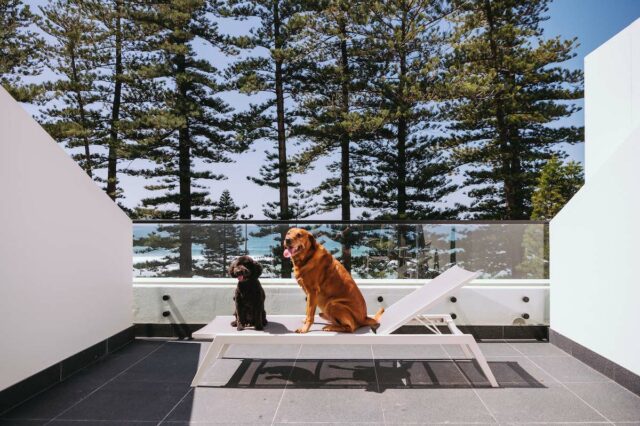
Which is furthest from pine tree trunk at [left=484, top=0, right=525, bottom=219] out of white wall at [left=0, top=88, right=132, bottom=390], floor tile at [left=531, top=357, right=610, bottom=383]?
white wall at [left=0, top=88, right=132, bottom=390]

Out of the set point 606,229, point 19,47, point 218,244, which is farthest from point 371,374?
point 19,47

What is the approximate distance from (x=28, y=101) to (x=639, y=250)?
1573cm

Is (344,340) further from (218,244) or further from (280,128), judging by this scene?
(280,128)

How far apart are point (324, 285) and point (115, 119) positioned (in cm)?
1293

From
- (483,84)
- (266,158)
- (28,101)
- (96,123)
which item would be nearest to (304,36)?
(266,158)

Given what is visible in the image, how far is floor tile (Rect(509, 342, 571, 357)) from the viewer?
3601 millimetres

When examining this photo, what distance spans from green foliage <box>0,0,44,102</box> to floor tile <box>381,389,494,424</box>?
48.5ft

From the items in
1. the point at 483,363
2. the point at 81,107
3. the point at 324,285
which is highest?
the point at 81,107

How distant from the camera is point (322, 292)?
121 inches

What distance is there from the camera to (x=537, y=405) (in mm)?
2592

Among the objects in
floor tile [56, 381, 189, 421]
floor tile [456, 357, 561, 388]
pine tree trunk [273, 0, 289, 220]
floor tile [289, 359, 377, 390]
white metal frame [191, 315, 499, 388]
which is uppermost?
pine tree trunk [273, 0, 289, 220]

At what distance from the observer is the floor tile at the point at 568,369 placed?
3.00 m

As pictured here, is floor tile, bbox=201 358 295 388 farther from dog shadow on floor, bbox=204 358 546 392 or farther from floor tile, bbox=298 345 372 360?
floor tile, bbox=298 345 372 360

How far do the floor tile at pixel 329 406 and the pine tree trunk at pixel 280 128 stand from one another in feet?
36.0
